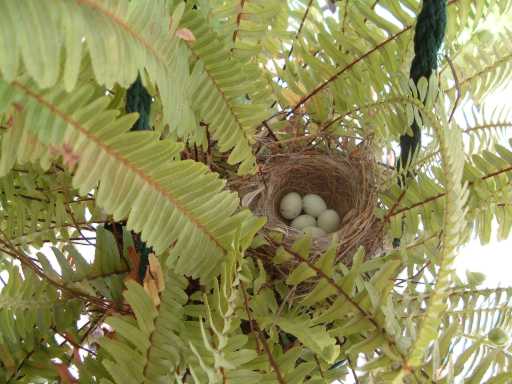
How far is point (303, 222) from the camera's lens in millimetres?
1149

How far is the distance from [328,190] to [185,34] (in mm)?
638

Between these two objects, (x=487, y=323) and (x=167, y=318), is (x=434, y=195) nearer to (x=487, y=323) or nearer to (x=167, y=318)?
(x=487, y=323)

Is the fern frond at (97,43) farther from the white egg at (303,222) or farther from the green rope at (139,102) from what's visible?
the white egg at (303,222)

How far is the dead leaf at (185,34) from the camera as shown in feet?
2.03

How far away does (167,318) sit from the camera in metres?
0.66

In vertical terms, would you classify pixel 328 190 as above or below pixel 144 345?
above

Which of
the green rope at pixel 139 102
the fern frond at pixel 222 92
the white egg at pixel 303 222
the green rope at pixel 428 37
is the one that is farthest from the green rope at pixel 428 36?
the white egg at pixel 303 222

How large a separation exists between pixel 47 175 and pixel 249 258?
0.83ft

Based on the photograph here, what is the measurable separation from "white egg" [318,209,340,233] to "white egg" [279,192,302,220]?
6cm

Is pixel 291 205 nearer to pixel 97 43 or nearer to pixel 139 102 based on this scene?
pixel 139 102

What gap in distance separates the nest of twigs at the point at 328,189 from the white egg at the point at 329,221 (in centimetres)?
1

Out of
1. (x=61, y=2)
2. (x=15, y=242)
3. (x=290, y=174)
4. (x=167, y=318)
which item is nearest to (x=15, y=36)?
(x=61, y=2)

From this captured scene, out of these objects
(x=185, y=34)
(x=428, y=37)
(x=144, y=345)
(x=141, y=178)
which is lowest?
(x=144, y=345)

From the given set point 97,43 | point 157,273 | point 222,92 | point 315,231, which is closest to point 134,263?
point 157,273
